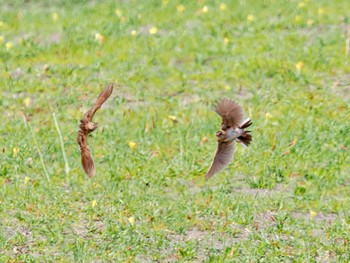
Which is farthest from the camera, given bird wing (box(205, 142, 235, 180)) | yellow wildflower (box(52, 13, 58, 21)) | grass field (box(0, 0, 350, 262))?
yellow wildflower (box(52, 13, 58, 21))

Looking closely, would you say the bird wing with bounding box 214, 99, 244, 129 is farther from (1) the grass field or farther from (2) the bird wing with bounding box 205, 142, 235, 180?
(1) the grass field

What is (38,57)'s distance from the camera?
9.57m

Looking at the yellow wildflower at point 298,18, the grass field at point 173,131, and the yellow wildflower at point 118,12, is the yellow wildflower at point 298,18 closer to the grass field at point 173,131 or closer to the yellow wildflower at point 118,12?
the grass field at point 173,131

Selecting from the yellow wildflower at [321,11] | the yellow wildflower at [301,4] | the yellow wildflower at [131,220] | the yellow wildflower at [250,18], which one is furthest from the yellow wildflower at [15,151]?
the yellow wildflower at [301,4]

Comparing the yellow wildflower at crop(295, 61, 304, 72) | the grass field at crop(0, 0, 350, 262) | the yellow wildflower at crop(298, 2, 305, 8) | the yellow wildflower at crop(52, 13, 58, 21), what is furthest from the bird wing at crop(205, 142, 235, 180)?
the yellow wildflower at crop(298, 2, 305, 8)

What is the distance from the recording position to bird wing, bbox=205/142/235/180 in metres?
5.59

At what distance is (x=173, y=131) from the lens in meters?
7.84

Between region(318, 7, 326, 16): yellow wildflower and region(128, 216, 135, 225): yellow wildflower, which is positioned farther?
region(318, 7, 326, 16): yellow wildflower

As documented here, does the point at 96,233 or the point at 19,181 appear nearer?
the point at 96,233

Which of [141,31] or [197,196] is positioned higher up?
[141,31]

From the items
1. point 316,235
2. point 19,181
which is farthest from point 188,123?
point 316,235

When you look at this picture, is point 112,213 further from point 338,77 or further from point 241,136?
point 338,77

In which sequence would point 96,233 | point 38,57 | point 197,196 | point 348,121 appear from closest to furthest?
point 96,233, point 197,196, point 348,121, point 38,57

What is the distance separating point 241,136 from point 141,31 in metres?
4.89
